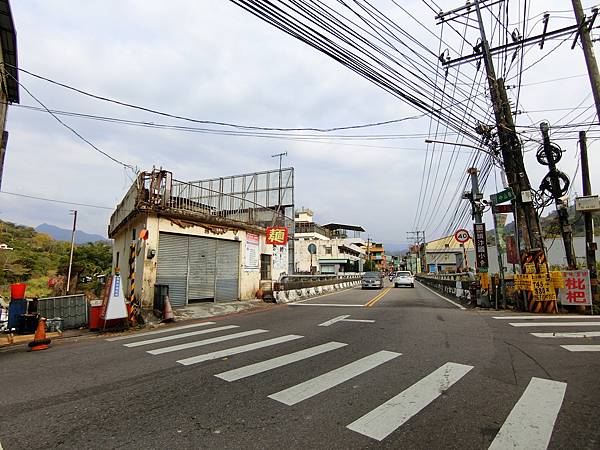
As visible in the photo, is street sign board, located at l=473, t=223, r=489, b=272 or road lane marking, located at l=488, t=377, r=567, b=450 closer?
road lane marking, located at l=488, t=377, r=567, b=450

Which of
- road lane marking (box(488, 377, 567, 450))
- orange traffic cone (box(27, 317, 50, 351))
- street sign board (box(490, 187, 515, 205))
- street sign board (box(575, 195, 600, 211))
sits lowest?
orange traffic cone (box(27, 317, 50, 351))

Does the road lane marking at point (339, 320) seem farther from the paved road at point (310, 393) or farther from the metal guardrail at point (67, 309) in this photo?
the metal guardrail at point (67, 309)

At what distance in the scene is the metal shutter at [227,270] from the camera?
52.9ft

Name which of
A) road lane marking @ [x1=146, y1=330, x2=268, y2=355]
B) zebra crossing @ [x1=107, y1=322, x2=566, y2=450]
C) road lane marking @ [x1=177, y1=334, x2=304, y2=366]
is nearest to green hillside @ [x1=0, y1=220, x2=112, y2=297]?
road lane marking @ [x1=146, y1=330, x2=268, y2=355]

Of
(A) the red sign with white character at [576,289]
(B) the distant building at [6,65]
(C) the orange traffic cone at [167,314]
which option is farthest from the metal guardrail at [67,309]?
(A) the red sign with white character at [576,289]

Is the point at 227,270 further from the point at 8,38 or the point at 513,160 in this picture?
the point at 513,160

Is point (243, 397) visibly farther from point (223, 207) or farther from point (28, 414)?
point (223, 207)

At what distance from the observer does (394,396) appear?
415cm

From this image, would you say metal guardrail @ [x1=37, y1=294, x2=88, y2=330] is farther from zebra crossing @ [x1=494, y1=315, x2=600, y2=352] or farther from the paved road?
zebra crossing @ [x1=494, y1=315, x2=600, y2=352]

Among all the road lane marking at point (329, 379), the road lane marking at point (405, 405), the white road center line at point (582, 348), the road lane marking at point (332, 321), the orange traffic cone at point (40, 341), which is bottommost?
the orange traffic cone at point (40, 341)

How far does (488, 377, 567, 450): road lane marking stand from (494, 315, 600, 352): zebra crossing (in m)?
2.87

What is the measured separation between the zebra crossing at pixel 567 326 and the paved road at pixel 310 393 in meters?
0.14

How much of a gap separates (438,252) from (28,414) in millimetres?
83371

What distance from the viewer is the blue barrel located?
29.9 feet
